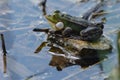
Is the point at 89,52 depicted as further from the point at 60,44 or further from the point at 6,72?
the point at 6,72

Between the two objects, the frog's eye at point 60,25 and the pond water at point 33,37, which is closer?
the pond water at point 33,37

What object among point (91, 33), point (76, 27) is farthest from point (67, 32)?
point (91, 33)

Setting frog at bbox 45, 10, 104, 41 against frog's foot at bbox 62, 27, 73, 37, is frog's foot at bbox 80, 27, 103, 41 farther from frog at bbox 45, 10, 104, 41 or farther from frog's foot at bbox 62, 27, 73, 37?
frog's foot at bbox 62, 27, 73, 37

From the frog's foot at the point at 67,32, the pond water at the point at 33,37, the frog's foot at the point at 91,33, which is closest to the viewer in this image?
the pond water at the point at 33,37

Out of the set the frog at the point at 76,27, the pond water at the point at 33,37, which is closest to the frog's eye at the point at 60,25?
the frog at the point at 76,27

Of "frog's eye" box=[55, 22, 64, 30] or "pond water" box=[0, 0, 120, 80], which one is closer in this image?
"pond water" box=[0, 0, 120, 80]

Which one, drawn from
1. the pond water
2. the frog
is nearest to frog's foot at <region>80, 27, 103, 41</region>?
the frog

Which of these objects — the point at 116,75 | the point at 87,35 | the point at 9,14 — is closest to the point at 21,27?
the point at 9,14

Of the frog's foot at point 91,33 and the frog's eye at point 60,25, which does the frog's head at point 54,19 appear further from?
the frog's foot at point 91,33
